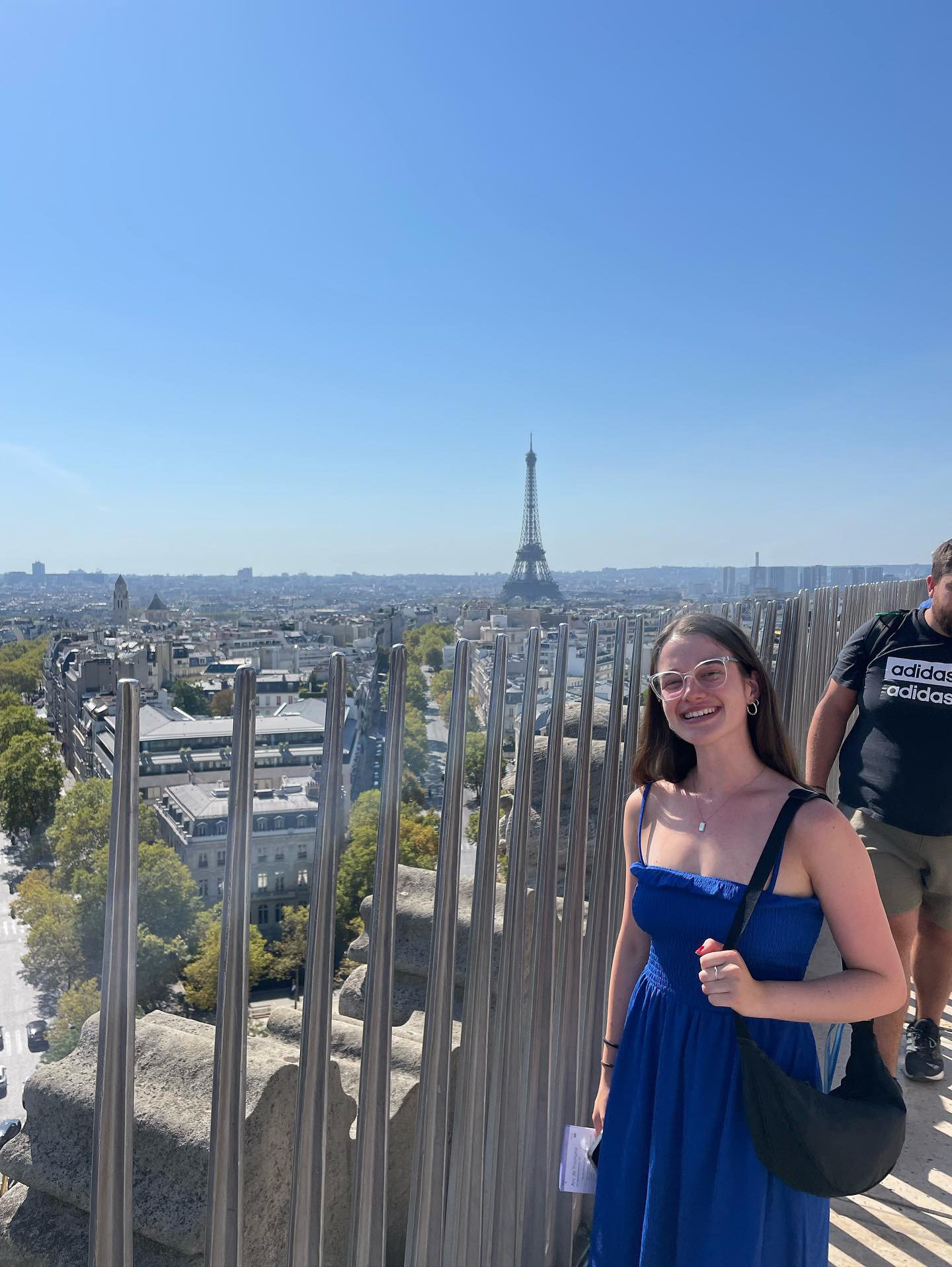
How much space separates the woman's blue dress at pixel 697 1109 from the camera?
1.36 metres

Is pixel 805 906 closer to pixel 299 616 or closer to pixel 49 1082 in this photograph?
pixel 49 1082

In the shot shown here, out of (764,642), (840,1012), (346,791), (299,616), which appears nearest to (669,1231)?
(840,1012)

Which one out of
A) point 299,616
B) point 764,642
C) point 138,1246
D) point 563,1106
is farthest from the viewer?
point 299,616

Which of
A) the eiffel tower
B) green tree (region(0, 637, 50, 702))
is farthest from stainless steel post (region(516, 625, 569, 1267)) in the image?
the eiffel tower

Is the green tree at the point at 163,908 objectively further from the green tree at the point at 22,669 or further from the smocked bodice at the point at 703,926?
the green tree at the point at 22,669

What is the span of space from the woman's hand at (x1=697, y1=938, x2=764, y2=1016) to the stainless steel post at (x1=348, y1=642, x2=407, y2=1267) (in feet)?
1.51

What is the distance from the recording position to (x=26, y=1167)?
117cm

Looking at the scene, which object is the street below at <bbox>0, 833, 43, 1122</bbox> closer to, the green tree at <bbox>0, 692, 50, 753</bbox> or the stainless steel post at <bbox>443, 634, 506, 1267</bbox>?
the green tree at <bbox>0, 692, 50, 753</bbox>

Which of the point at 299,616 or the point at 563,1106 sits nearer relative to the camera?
the point at 563,1106

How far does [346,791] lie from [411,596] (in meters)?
110

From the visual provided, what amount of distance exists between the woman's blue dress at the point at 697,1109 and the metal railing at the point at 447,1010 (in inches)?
10.7

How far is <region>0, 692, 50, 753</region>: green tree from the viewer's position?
16781 millimetres

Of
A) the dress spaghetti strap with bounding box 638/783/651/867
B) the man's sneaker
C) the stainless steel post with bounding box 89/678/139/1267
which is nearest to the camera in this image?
the stainless steel post with bounding box 89/678/139/1267

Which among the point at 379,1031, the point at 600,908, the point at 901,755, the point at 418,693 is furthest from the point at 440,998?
the point at 418,693
